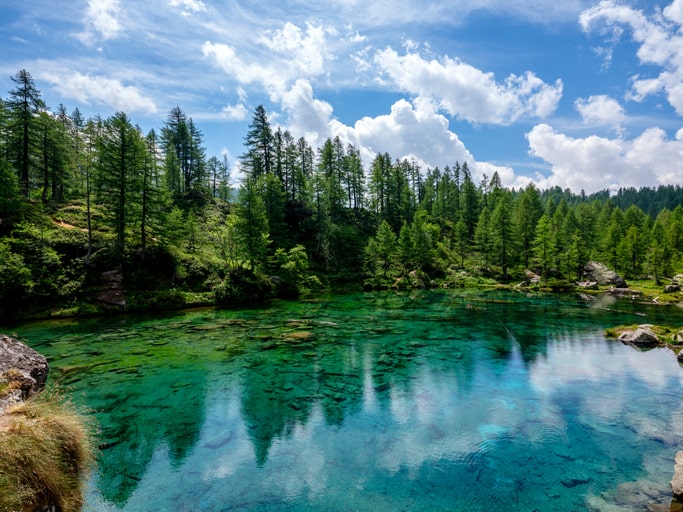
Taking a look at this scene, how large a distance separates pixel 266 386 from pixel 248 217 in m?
33.9

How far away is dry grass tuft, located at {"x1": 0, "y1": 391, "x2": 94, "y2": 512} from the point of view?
5.51m

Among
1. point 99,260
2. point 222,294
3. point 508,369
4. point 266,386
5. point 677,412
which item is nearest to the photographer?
point 677,412

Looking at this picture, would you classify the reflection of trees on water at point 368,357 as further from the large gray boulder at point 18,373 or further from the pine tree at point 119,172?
the pine tree at point 119,172

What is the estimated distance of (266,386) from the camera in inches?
668

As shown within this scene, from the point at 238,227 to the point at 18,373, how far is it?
3620 centimetres

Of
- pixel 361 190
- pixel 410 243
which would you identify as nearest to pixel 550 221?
pixel 410 243

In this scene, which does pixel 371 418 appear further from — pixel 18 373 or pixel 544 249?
pixel 544 249

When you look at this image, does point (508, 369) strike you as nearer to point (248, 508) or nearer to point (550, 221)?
point (248, 508)

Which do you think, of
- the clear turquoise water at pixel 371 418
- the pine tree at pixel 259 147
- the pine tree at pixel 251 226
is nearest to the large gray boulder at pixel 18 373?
the clear turquoise water at pixel 371 418

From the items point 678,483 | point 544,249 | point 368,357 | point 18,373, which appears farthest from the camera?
point 544,249

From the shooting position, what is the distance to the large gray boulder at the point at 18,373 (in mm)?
9188

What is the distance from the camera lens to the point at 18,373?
36.4 ft

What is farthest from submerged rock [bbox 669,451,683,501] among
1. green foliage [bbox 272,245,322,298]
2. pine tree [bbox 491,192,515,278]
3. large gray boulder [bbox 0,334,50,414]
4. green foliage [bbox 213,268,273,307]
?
pine tree [bbox 491,192,515,278]

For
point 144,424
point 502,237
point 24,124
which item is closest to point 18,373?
point 144,424
